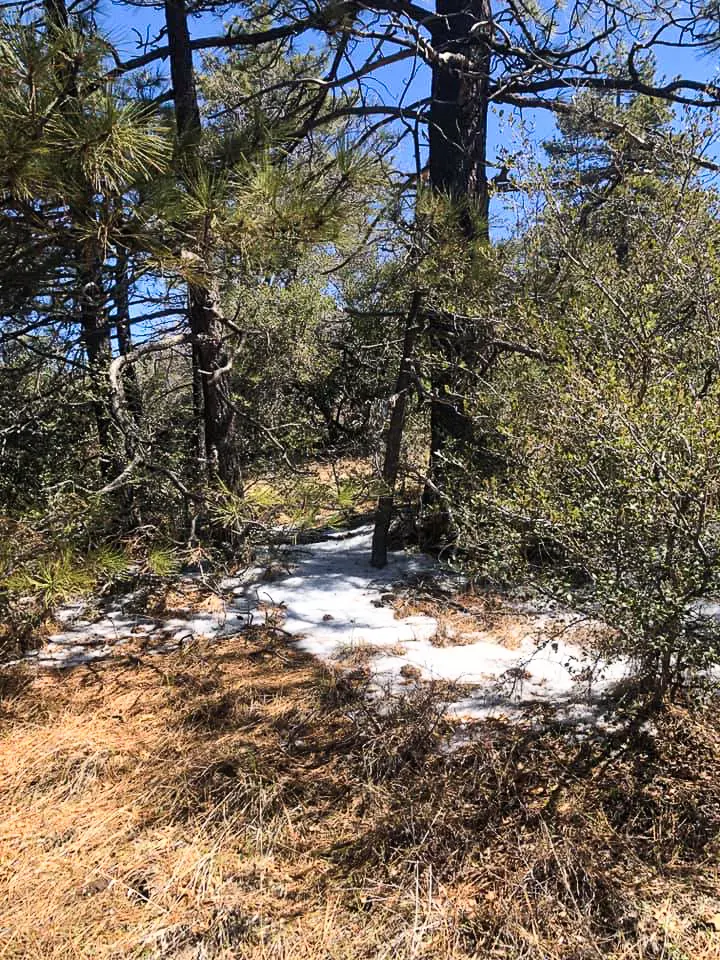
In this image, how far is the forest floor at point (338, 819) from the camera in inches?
69.4

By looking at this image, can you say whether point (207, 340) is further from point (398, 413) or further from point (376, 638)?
point (376, 638)

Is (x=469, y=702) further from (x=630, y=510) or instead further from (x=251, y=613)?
(x=251, y=613)

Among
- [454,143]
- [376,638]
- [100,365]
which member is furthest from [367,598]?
[454,143]

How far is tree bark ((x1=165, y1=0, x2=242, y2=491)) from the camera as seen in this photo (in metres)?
3.66

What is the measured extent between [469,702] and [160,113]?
318 centimetres

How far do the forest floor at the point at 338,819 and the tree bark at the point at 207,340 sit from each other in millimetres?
1277

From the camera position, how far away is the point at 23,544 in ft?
8.53

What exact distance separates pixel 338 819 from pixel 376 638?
1425 mm

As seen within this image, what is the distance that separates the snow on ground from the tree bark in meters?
0.83

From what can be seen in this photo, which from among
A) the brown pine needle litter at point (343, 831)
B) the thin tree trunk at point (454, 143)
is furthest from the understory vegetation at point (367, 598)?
the thin tree trunk at point (454, 143)

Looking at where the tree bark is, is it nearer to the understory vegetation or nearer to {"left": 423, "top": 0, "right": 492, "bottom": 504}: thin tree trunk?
the understory vegetation

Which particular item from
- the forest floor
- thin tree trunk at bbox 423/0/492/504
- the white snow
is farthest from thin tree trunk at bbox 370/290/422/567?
the forest floor

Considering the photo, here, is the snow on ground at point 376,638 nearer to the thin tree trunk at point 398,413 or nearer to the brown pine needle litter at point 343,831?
the brown pine needle litter at point 343,831

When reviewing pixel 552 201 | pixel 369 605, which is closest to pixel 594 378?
pixel 552 201
